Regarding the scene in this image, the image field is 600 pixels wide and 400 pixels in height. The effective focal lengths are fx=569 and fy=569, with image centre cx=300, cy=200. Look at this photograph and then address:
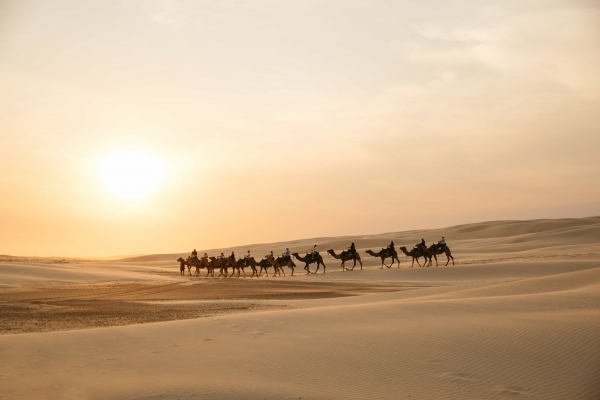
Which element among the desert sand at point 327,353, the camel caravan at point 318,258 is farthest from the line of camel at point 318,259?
the desert sand at point 327,353

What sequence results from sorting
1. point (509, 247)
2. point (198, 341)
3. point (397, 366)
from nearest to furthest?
1. point (397, 366)
2. point (198, 341)
3. point (509, 247)

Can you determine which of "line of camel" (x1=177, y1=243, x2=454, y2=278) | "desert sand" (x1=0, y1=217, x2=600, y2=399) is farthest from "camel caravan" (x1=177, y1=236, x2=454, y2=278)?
"desert sand" (x1=0, y1=217, x2=600, y2=399)

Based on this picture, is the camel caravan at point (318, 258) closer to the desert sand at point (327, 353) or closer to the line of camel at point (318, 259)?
the line of camel at point (318, 259)

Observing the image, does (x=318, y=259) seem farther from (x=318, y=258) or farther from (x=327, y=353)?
(x=327, y=353)

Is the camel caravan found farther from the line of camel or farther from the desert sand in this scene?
the desert sand

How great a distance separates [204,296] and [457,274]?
48.0 feet

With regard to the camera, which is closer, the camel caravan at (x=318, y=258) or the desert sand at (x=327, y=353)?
the desert sand at (x=327, y=353)

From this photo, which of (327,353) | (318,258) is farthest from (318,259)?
(327,353)

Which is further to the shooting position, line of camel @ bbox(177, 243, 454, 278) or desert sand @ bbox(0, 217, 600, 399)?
line of camel @ bbox(177, 243, 454, 278)

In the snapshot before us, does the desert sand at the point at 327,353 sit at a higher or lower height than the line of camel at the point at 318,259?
lower

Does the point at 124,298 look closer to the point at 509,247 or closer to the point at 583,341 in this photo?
the point at 583,341

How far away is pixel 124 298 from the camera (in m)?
21.7

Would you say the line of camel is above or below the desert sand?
above

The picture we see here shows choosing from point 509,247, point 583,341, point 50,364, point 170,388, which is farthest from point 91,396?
point 509,247
